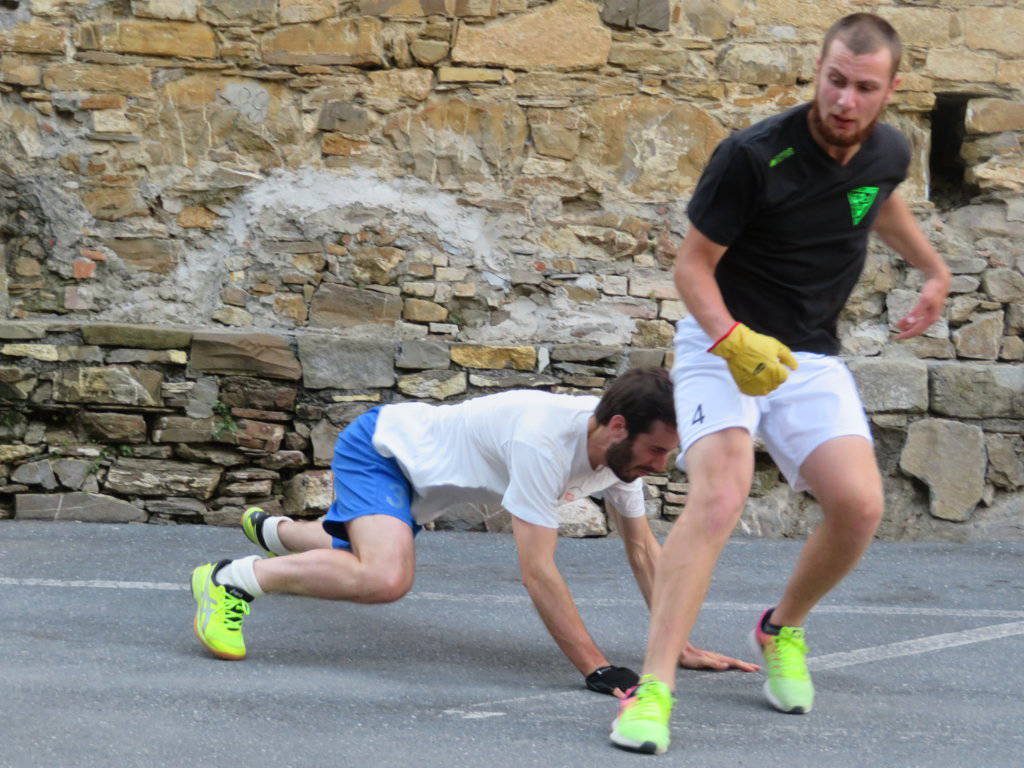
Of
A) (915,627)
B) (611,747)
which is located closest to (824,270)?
(611,747)

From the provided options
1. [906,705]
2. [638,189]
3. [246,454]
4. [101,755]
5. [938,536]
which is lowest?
[938,536]

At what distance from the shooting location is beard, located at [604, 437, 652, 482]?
10.1ft

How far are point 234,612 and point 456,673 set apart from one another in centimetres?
60

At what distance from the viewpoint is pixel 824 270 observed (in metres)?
2.96

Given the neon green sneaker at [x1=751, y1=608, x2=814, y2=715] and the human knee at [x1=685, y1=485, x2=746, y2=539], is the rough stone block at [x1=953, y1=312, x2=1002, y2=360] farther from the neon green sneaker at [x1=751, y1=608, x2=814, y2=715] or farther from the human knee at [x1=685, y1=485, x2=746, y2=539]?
the human knee at [x1=685, y1=485, x2=746, y2=539]

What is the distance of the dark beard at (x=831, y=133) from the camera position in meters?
2.78

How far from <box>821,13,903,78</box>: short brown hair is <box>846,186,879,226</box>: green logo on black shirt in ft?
0.92

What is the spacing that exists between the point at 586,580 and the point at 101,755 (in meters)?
2.61

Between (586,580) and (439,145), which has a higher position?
(439,145)

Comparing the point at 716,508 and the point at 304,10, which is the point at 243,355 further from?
the point at 716,508

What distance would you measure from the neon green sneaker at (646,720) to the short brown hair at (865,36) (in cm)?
137

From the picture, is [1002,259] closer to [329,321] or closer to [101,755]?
[329,321]

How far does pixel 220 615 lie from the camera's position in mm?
3326

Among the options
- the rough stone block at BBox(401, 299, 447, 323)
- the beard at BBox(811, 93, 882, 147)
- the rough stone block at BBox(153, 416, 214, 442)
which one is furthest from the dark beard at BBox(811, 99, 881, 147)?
the rough stone block at BBox(153, 416, 214, 442)
